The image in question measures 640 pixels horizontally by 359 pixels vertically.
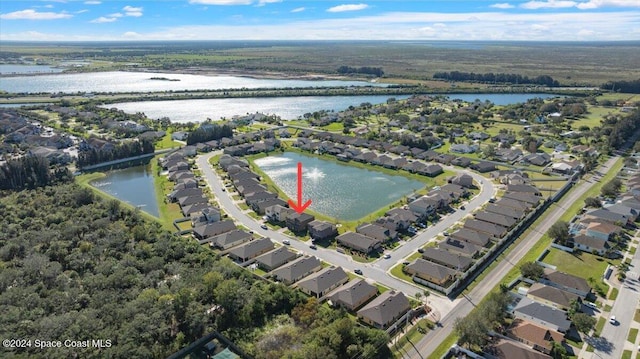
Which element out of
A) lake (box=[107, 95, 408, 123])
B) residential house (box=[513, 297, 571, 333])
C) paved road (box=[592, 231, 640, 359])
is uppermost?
lake (box=[107, 95, 408, 123])

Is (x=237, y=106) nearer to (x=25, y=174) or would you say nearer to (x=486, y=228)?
(x=25, y=174)

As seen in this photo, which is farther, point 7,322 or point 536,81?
point 536,81

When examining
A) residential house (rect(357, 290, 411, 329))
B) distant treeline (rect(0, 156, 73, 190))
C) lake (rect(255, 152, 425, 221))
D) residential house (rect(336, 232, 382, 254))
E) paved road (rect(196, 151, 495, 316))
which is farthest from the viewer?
distant treeline (rect(0, 156, 73, 190))

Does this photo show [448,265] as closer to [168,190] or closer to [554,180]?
[554,180]

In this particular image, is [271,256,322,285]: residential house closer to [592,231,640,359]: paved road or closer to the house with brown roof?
the house with brown roof

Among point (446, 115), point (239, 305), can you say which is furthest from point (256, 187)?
point (446, 115)

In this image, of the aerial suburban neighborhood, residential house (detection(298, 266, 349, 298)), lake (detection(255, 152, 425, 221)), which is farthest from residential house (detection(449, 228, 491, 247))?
residential house (detection(298, 266, 349, 298))
